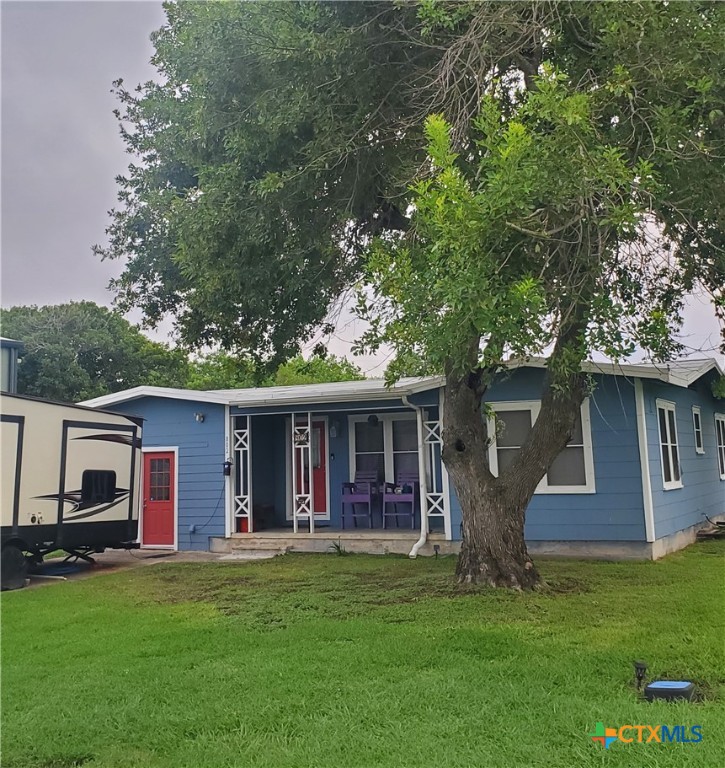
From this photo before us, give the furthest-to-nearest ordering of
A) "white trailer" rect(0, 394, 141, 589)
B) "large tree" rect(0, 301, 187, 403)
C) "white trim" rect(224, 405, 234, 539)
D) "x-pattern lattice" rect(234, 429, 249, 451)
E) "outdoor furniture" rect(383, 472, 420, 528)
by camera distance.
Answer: "large tree" rect(0, 301, 187, 403) < "x-pattern lattice" rect(234, 429, 249, 451) < "white trim" rect(224, 405, 234, 539) < "outdoor furniture" rect(383, 472, 420, 528) < "white trailer" rect(0, 394, 141, 589)

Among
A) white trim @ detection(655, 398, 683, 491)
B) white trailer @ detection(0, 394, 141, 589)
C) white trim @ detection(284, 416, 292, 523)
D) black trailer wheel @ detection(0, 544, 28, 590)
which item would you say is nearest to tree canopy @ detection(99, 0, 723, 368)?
white trailer @ detection(0, 394, 141, 589)

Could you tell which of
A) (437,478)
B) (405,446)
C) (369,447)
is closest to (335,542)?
(437,478)

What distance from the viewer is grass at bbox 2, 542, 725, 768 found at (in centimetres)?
339

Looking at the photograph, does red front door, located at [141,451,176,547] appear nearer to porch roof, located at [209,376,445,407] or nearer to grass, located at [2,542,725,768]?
porch roof, located at [209,376,445,407]

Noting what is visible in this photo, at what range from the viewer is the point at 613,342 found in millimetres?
5109

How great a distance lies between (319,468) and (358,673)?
8807 mm

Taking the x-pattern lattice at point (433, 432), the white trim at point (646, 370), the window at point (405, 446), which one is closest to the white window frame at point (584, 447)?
the white trim at point (646, 370)

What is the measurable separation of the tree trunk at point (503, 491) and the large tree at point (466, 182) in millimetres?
22

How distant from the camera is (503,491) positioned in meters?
7.45

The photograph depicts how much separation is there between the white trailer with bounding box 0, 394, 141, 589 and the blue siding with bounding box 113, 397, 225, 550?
1.34m

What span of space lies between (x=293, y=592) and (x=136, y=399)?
267 inches

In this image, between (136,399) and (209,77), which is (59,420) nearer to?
(136,399)

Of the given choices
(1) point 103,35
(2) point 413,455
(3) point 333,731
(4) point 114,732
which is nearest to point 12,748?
(4) point 114,732

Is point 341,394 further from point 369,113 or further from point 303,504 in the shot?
point 369,113
